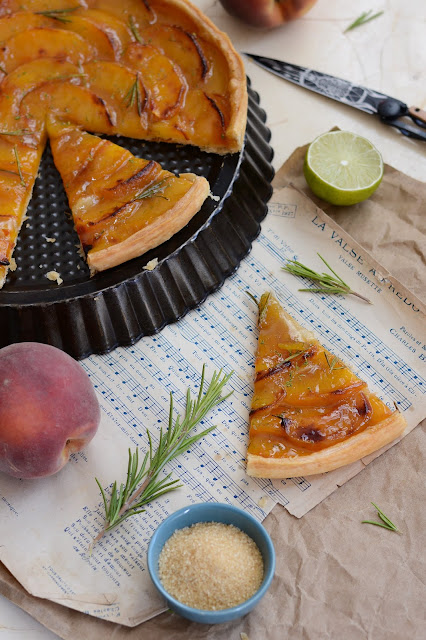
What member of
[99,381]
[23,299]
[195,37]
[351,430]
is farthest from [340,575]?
[195,37]

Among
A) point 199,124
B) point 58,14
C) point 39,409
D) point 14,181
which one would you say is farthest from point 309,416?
point 58,14

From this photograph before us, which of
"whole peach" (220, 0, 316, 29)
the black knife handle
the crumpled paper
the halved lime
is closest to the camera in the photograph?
the crumpled paper

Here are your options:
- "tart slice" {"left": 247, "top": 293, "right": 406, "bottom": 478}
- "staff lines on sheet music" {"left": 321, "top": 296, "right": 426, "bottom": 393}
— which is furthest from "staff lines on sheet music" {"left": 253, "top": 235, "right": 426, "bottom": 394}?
"tart slice" {"left": 247, "top": 293, "right": 406, "bottom": 478}

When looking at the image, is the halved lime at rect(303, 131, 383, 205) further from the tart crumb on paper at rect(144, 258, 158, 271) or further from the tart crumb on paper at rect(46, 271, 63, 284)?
the tart crumb on paper at rect(46, 271, 63, 284)

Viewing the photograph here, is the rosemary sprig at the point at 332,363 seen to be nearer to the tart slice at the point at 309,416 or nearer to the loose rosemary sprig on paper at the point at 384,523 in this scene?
the tart slice at the point at 309,416

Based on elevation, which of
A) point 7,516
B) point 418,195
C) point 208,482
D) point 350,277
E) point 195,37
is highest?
point 195,37

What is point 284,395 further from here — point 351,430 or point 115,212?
point 115,212

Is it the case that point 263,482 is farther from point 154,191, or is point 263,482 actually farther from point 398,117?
point 398,117
